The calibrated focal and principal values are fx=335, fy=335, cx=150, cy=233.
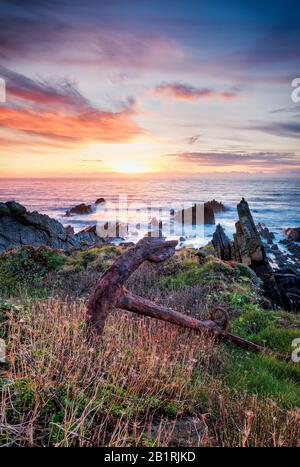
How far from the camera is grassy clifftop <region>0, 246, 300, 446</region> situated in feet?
8.05

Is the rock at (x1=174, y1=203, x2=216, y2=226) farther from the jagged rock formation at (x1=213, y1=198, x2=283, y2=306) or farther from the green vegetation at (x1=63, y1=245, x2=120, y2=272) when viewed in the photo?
the green vegetation at (x1=63, y1=245, x2=120, y2=272)

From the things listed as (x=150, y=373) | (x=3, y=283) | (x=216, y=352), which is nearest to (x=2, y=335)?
(x=150, y=373)

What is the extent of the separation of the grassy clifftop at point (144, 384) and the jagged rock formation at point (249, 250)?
382cm

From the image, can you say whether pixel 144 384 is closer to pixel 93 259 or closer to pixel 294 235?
pixel 93 259

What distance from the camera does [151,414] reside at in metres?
2.93

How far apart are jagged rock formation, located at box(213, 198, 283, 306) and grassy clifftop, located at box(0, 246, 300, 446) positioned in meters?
3.82

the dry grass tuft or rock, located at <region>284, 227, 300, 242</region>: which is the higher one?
the dry grass tuft

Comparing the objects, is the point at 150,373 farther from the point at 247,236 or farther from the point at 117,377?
the point at 247,236

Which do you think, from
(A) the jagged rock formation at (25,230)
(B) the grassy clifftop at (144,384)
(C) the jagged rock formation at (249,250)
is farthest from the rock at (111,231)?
(B) the grassy clifftop at (144,384)

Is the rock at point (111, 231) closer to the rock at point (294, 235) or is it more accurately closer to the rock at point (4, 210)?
the rock at point (4, 210)

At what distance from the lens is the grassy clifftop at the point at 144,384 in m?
2.46

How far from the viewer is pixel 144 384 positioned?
10.5 ft

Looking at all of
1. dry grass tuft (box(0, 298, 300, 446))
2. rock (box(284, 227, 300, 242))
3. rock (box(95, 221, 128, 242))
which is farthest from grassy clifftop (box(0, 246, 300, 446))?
rock (box(284, 227, 300, 242))

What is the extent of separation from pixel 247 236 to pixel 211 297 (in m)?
6.35
